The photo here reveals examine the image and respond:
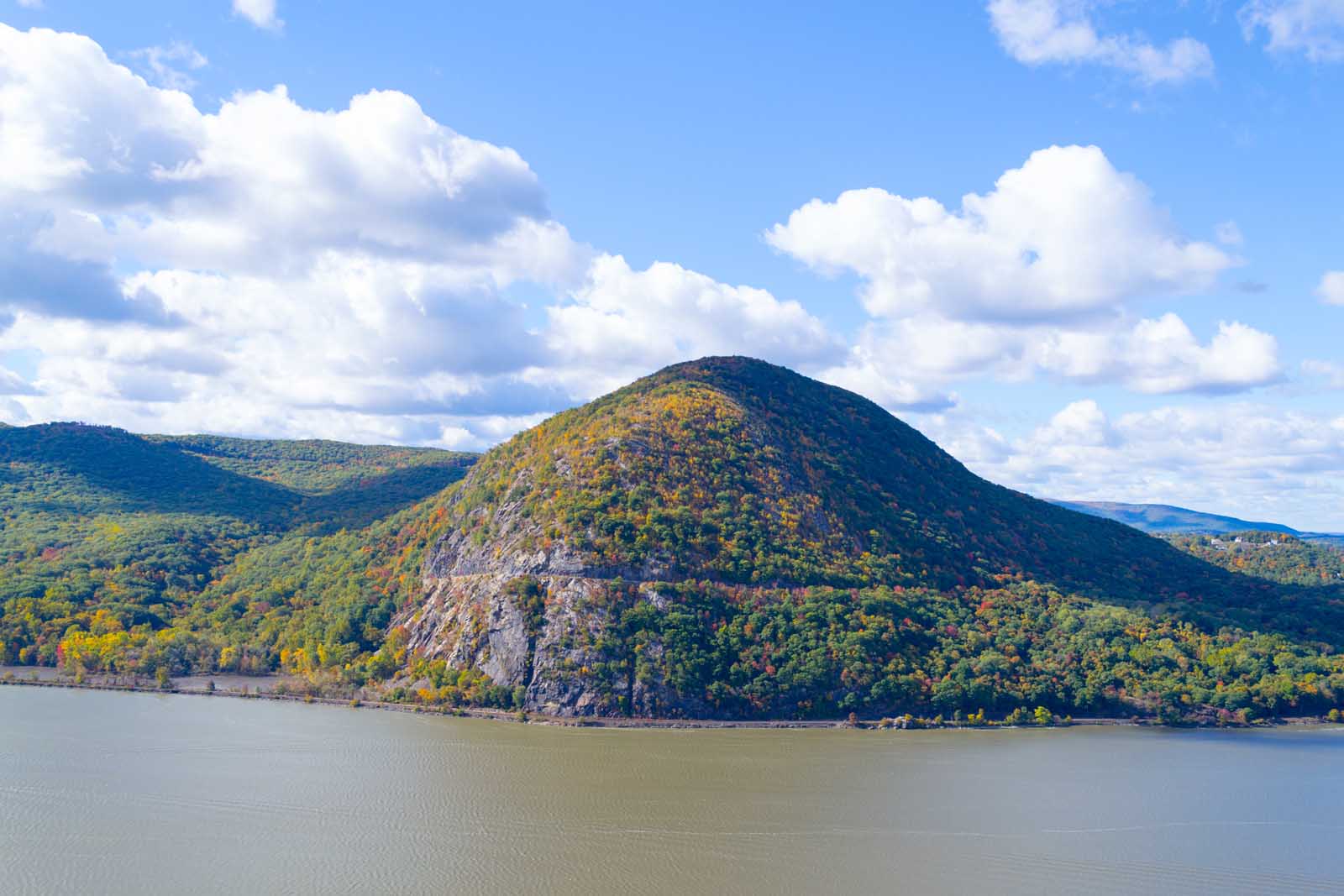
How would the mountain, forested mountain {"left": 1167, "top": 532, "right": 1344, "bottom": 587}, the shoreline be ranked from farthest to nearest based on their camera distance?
forested mountain {"left": 1167, "top": 532, "right": 1344, "bottom": 587}
the mountain
the shoreline

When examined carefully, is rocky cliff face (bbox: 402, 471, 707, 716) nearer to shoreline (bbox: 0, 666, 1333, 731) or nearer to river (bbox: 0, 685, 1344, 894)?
shoreline (bbox: 0, 666, 1333, 731)

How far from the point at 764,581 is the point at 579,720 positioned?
21787 mm

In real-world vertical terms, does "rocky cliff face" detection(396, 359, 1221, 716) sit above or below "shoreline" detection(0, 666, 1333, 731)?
above

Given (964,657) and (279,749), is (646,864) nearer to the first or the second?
(279,749)

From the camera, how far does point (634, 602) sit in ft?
260

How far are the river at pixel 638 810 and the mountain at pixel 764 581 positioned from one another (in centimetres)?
603

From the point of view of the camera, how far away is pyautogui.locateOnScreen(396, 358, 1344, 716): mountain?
75750 mm

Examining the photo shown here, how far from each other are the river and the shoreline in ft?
6.32

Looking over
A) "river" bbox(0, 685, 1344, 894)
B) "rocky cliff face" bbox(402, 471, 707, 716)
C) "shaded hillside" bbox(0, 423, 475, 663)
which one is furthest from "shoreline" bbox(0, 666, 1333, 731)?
"shaded hillside" bbox(0, 423, 475, 663)

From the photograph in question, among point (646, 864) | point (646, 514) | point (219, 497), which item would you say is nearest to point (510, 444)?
point (646, 514)

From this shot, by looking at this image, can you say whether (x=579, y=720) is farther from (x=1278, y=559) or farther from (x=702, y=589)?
(x=1278, y=559)

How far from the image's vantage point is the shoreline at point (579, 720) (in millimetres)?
71562

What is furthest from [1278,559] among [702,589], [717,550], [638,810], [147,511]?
[147,511]

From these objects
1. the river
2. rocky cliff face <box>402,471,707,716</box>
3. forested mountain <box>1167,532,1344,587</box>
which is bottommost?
the river
